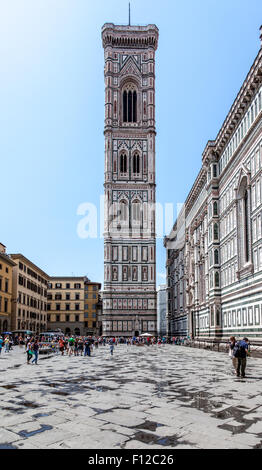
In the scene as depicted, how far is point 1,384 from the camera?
51.1 feet

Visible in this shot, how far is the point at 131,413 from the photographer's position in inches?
394

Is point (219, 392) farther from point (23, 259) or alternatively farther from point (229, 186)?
point (23, 259)

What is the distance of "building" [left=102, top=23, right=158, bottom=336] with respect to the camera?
261 ft

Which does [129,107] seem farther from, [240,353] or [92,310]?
[240,353]

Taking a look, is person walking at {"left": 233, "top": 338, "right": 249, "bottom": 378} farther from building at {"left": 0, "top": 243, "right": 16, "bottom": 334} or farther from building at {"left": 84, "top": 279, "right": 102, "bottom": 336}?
building at {"left": 84, "top": 279, "right": 102, "bottom": 336}

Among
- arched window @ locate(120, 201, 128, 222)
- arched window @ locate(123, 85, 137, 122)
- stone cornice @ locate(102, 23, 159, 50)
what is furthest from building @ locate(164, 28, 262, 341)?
stone cornice @ locate(102, 23, 159, 50)

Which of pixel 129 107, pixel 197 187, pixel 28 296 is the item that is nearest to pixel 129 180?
pixel 129 107

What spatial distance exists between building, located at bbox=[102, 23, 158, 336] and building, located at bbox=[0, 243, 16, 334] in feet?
65.6

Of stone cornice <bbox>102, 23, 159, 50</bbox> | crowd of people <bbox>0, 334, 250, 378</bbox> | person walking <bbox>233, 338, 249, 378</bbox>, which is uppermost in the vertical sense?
stone cornice <bbox>102, 23, 159, 50</bbox>

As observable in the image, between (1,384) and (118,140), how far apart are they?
75149mm

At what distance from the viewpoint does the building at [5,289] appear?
59938 mm

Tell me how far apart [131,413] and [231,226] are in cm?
3041

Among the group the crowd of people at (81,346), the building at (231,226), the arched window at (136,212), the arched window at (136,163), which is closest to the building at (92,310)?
the arched window at (136,212)
